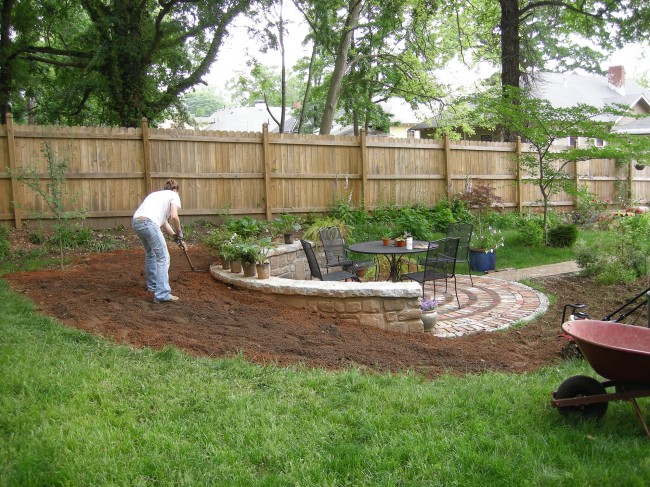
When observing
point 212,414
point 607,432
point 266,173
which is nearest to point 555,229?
point 266,173

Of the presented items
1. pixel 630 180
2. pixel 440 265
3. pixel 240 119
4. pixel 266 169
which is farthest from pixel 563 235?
pixel 240 119

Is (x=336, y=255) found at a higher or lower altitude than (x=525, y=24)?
lower

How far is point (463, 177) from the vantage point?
14852 millimetres

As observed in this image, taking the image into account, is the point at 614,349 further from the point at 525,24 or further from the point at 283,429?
the point at 525,24

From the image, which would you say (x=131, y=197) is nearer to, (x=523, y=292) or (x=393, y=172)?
(x=393, y=172)

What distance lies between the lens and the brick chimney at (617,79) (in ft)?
97.9

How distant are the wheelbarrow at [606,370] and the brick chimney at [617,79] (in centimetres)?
3050

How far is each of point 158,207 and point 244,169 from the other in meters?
5.62

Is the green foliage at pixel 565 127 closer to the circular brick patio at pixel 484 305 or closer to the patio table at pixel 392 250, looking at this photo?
the circular brick patio at pixel 484 305

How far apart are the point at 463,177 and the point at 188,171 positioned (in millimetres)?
7113

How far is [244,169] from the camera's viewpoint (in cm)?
1203

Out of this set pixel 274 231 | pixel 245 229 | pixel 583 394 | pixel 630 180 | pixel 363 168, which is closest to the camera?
pixel 583 394

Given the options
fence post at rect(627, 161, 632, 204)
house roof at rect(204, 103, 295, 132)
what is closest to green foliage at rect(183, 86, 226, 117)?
house roof at rect(204, 103, 295, 132)

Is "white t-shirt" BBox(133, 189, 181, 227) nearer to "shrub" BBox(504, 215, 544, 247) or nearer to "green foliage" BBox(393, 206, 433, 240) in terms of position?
"green foliage" BBox(393, 206, 433, 240)
